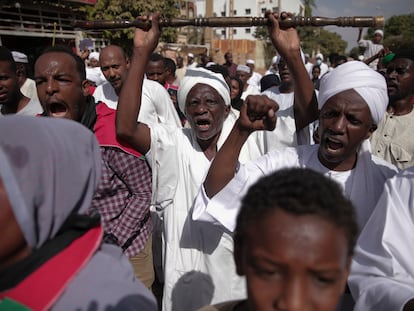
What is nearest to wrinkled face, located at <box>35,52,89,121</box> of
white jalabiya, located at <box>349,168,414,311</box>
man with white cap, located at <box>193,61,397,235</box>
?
man with white cap, located at <box>193,61,397,235</box>

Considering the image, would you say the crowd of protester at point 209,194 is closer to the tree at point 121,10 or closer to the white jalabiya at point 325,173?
the white jalabiya at point 325,173

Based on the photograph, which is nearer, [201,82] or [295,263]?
[295,263]

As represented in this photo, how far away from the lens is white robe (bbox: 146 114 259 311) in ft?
7.73

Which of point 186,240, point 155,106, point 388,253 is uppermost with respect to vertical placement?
point 155,106

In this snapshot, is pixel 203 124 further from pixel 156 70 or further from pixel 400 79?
pixel 156 70

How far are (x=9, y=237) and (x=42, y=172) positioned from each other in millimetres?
209

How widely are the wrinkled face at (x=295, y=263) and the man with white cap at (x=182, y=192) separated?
1104 millimetres

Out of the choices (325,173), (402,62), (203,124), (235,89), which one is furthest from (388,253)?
(235,89)

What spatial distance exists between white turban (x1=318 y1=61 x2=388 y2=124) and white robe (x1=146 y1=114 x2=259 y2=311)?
0.99m

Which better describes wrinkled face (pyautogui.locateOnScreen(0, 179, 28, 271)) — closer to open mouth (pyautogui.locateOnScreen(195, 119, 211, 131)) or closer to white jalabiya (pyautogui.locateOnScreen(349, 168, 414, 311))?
white jalabiya (pyautogui.locateOnScreen(349, 168, 414, 311))

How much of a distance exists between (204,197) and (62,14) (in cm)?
2595

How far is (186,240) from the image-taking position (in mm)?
2412

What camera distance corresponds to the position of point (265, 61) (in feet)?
133

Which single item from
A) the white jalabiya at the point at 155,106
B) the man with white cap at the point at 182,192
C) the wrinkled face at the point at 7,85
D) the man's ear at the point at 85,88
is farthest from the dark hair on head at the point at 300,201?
the wrinkled face at the point at 7,85
